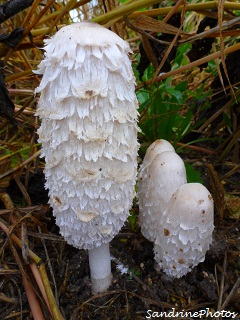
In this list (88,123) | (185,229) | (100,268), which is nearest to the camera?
(88,123)

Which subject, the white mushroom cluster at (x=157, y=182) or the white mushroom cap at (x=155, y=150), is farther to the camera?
the white mushroom cap at (x=155, y=150)

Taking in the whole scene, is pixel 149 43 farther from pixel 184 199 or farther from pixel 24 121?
pixel 24 121

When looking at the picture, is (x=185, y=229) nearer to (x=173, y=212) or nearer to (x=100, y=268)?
(x=173, y=212)

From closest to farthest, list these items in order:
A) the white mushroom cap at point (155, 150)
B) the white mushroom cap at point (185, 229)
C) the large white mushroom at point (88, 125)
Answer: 1. the large white mushroom at point (88, 125)
2. the white mushroom cap at point (185, 229)
3. the white mushroom cap at point (155, 150)

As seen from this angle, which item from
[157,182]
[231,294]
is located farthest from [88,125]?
[231,294]

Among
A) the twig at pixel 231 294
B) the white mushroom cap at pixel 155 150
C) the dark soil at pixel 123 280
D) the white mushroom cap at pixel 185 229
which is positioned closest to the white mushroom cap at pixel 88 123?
the white mushroom cap at pixel 185 229

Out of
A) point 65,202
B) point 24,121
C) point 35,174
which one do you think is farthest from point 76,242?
point 24,121

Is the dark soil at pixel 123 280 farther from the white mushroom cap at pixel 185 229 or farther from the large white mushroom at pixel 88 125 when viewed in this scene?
the large white mushroom at pixel 88 125
